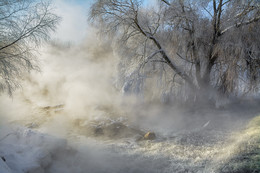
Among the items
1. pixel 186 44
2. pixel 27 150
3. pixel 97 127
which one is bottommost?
pixel 97 127

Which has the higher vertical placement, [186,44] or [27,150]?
[186,44]

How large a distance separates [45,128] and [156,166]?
4.83 metres

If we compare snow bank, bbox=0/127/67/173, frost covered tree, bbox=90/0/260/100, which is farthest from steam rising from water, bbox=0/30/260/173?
frost covered tree, bbox=90/0/260/100

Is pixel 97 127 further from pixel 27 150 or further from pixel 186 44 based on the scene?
pixel 186 44

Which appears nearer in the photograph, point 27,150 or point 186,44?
point 27,150

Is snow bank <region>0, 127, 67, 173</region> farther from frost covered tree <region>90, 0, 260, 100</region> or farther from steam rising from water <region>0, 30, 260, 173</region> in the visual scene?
frost covered tree <region>90, 0, 260, 100</region>

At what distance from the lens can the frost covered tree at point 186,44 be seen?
20.9 ft

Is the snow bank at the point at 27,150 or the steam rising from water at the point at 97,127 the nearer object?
the snow bank at the point at 27,150

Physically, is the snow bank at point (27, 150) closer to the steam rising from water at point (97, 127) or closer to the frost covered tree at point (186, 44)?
the steam rising from water at point (97, 127)

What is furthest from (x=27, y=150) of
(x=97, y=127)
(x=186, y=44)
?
(x=186, y=44)

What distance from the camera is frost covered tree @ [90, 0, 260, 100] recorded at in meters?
6.38

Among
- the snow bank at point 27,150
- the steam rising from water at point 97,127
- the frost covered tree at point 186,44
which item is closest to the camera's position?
the snow bank at point 27,150

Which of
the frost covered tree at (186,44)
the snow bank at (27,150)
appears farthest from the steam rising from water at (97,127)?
the frost covered tree at (186,44)

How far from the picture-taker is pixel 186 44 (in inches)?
293
